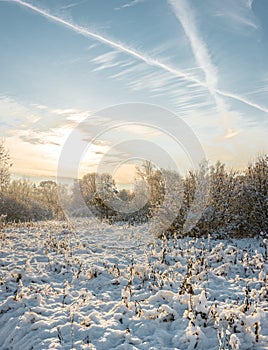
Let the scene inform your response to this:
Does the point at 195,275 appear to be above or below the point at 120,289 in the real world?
above

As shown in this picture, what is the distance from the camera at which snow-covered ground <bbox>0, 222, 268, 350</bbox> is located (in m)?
4.52

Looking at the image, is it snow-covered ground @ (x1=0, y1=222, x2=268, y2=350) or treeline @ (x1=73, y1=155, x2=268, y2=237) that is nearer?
snow-covered ground @ (x1=0, y1=222, x2=268, y2=350)

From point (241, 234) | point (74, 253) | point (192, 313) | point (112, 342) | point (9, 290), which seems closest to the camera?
point (112, 342)

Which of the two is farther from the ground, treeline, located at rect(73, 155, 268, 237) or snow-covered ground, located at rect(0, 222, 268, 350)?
treeline, located at rect(73, 155, 268, 237)

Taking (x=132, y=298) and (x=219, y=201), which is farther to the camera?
(x=219, y=201)

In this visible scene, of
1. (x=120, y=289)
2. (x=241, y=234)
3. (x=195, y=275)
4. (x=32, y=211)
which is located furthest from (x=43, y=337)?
(x=32, y=211)

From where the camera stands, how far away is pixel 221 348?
13.0ft

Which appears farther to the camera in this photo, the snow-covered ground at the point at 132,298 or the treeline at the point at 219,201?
the treeline at the point at 219,201

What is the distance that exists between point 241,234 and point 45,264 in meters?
6.81

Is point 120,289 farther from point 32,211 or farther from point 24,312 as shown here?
point 32,211

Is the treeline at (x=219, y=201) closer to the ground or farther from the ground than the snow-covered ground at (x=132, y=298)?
farther from the ground

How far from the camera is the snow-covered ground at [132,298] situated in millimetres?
4516

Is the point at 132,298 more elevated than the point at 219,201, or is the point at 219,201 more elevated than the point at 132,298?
the point at 219,201

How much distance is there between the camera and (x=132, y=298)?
596 centimetres
